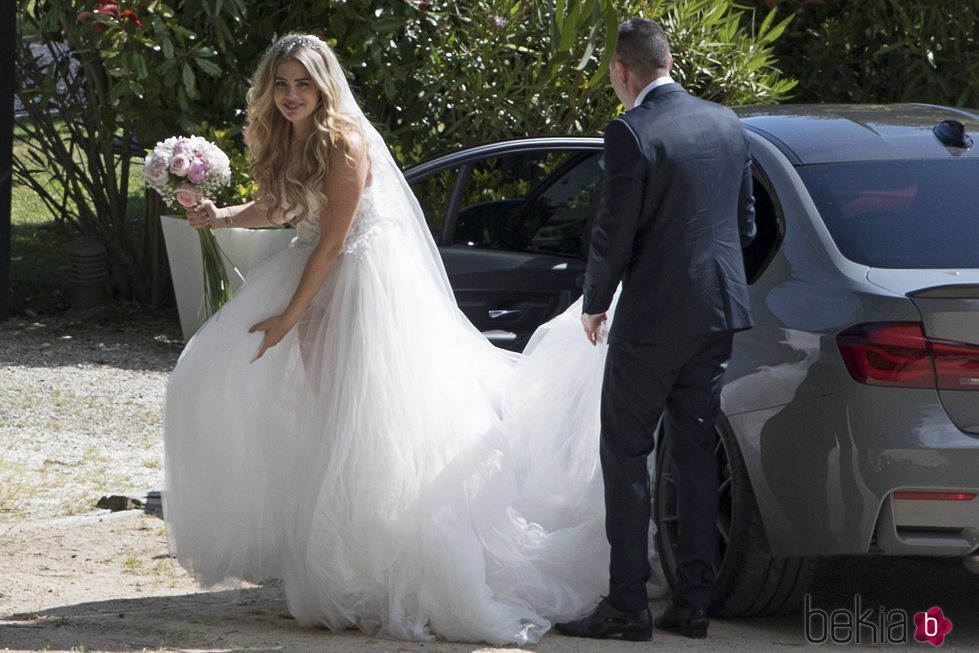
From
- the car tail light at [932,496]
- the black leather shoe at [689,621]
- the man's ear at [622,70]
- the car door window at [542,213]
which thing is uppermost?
the man's ear at [622,70]

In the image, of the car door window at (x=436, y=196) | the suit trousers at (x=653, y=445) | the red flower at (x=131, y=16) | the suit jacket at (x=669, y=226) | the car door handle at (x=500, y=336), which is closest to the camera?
the suit jacket at (x=669, y=226)

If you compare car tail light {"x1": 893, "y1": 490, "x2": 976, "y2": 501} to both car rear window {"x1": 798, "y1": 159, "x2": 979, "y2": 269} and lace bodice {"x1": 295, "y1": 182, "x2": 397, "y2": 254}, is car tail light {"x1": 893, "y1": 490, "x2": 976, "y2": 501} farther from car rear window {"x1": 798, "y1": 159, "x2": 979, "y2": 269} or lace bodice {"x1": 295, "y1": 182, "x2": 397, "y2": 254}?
lace bodice {"x1": 295, "y1": 182, "x2": 397, "y2": 254}

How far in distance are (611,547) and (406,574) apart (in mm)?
616

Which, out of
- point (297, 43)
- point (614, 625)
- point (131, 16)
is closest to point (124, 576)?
point (614, 625)

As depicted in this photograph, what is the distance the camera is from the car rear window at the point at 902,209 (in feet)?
14.0

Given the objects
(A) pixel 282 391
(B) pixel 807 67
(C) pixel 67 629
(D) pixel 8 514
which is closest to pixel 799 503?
(A) pixel 282 391

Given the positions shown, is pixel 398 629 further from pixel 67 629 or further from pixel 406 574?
pixel 67 629

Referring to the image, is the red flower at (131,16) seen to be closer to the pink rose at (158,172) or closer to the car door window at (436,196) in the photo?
the car door window at (436,196)

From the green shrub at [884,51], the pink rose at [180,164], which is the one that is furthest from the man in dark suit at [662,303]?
the green shrub at [884,51]

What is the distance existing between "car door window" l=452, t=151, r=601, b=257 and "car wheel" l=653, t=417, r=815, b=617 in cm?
142

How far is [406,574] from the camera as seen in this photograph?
4.39 m

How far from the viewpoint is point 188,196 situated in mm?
5082

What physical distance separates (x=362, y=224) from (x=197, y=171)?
0.82m

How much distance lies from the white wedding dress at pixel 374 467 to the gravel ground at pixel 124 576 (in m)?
0.17
